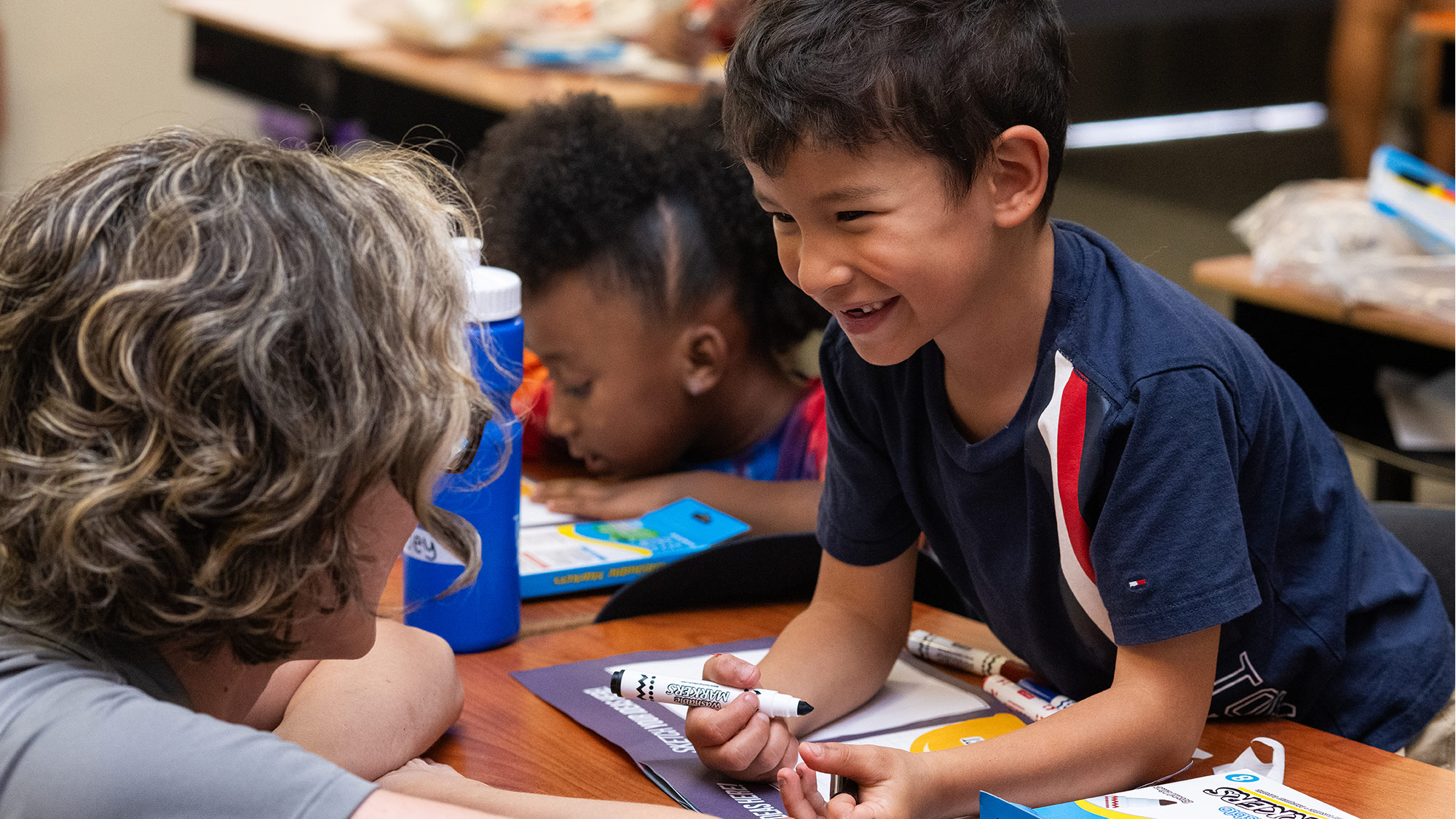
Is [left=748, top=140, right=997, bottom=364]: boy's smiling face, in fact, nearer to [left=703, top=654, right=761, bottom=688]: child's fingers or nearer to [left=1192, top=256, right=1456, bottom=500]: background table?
[left=703, top=654, right=761, bottom=688]: child's fingers

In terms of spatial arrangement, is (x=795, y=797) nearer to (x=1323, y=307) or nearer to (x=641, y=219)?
(x=641, y=219)

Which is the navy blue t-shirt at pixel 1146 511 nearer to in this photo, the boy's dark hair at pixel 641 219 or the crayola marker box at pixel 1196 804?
the crayola marker box at pixel 1196 804

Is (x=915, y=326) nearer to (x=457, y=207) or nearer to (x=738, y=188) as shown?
(x=457, y=207)

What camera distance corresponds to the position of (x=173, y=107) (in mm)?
4598

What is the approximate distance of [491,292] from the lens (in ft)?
3.28

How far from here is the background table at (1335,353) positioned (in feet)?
6.59

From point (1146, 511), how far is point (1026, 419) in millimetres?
110

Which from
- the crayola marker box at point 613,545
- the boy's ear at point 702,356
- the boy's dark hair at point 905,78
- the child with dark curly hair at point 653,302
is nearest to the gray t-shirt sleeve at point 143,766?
the boy's dark hair at point 905,78

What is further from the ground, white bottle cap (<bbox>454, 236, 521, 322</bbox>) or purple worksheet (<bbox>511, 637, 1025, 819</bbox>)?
white bottle cap (<bbox>454, 236, 521, 322</bbox>)

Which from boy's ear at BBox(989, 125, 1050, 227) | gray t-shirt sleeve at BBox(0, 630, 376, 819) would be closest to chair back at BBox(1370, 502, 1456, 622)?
boy's ear at BBox(989, 125, 1050, 227)

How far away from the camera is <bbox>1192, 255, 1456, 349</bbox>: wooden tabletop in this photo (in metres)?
1.83

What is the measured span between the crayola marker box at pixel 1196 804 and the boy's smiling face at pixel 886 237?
0.32m

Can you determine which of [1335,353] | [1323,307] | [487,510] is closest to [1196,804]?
[487,510]

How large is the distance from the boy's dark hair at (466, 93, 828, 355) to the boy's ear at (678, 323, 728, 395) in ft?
0.11
